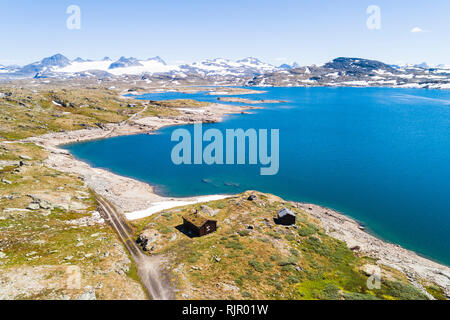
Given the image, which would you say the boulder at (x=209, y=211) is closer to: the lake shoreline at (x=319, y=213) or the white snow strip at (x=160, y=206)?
the white snow strip at (x=160, y=206)

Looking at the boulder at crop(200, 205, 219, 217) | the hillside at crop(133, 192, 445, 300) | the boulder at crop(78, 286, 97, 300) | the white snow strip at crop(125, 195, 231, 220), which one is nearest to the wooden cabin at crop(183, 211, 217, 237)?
the hillside at crop(133, 192, 445, 300)

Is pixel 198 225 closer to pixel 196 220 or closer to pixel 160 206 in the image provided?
pixel 196 220

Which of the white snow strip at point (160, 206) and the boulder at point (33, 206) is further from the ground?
the boulder at point (33, 206)

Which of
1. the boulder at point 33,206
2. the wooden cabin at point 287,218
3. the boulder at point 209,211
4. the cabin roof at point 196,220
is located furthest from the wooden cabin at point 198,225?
the boulder at point 33,206

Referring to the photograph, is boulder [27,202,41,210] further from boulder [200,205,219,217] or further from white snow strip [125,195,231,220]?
boulder [200,205,219,217]

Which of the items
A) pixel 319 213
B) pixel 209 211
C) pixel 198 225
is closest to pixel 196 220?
pixel 198 225

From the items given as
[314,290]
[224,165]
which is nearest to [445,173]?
[224,165]
